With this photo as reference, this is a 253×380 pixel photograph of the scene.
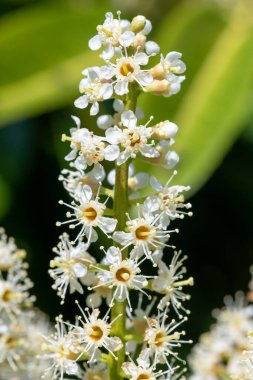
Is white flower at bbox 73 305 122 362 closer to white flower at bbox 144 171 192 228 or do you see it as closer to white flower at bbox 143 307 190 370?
white flower at bbox 143 307 190 370

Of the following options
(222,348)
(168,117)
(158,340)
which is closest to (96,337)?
(158,340)

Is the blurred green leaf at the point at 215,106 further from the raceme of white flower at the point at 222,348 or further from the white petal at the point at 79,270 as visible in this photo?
the white petal at the point at 79,270

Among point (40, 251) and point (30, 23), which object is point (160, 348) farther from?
point (30, 23)

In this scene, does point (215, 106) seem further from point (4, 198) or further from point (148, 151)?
point (148, 151)

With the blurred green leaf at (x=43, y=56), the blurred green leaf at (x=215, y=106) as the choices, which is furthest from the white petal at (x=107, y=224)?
the blurred green leaf at (x=43, y=56)

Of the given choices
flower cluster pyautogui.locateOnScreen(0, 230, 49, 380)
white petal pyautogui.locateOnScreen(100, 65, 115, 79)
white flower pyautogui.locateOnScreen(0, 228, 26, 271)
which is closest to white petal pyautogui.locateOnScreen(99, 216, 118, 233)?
white petal pyautogui.locateOnScreen(100, 65, 115, 79)

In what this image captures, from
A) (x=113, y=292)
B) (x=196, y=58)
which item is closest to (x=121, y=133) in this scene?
(x=113, y=292)
